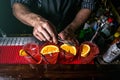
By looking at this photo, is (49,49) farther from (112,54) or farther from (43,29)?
(112,54)

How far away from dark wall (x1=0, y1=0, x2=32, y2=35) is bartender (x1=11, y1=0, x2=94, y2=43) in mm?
428

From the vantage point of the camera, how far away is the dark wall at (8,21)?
7.30ft

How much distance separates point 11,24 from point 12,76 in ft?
4.20

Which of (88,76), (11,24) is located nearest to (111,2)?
(11,24)

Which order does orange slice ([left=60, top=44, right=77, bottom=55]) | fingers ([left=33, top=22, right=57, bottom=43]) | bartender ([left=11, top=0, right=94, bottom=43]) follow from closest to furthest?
fingers ([left=33, top=22, right=57, bottom=43]) → orange slice ([left=60, top=44, right=77, bottom=55]) → bartender ([left=11, top=0, right=94, bottom=43])

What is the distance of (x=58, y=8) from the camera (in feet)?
6.14

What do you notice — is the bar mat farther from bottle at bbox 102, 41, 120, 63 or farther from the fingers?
the fingers

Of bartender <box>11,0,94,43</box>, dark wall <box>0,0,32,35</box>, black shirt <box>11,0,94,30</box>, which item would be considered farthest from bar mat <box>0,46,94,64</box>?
dark wall <box>0,0,32,35</box>

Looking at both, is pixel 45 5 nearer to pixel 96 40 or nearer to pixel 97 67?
pixel 96 40

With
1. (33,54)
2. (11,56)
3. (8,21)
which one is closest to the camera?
(33,54)

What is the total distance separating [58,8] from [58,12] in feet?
0.15

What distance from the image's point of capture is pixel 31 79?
116 cm

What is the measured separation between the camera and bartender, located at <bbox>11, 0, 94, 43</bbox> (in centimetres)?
157

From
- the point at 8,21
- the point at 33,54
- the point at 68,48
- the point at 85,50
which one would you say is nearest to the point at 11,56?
the point at 33,54
